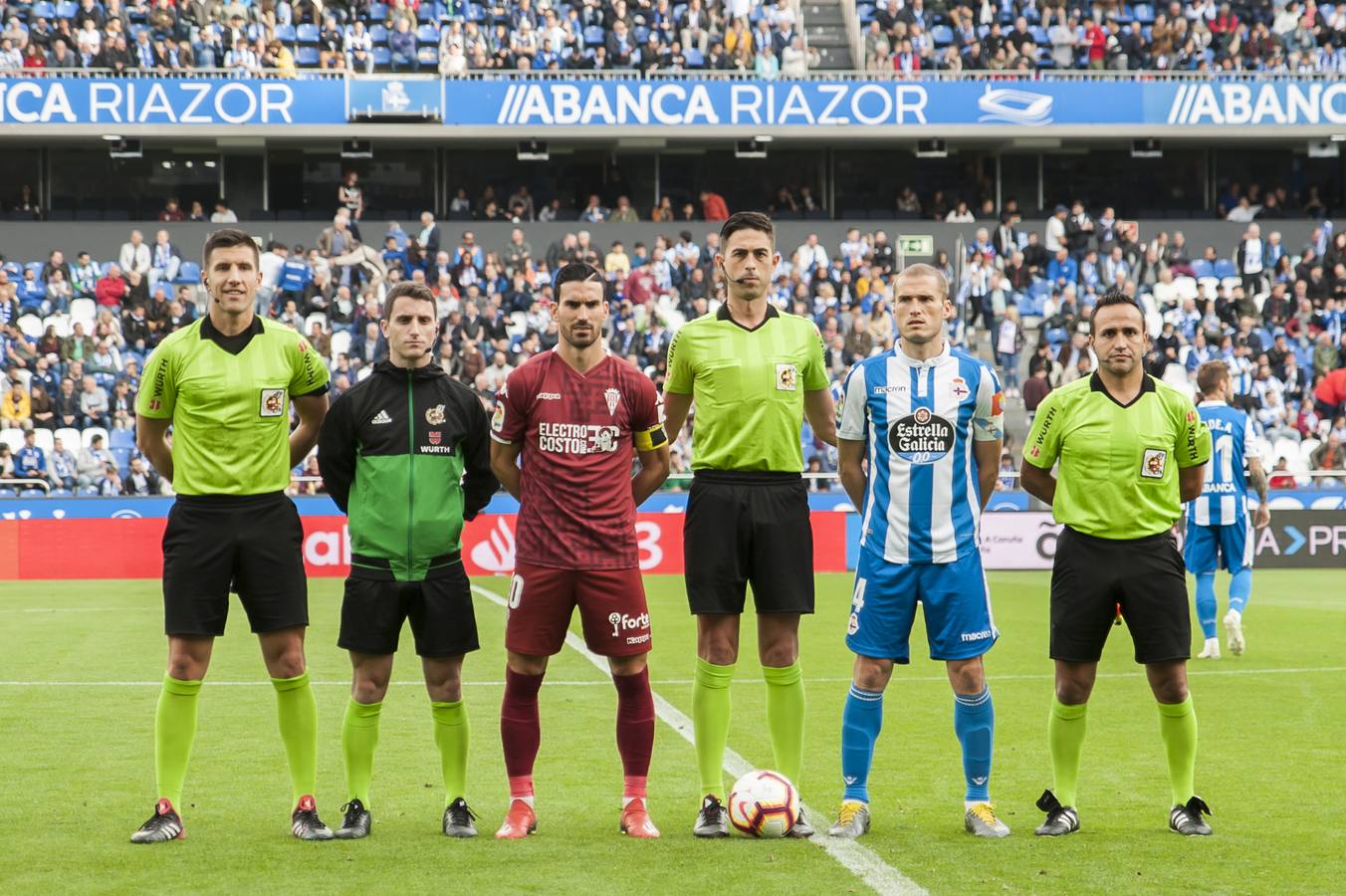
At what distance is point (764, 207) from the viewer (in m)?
33.6

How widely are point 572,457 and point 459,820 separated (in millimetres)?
1520

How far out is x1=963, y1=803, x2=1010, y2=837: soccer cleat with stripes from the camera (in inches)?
259

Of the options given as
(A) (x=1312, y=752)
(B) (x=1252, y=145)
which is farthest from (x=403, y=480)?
(B) (x=1252, y=145)

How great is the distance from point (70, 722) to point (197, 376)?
4.02 metres

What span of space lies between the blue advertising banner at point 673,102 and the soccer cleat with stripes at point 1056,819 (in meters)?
25.3

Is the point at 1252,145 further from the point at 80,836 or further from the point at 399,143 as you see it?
the point at 80,836

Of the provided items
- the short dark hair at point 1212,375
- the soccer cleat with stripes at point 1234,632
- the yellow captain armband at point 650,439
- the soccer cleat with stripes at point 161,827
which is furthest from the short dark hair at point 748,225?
the soccer cleat with stripes at point 1234,632

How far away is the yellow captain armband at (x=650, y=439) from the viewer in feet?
22.7

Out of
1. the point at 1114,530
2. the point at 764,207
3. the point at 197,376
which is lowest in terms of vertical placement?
the point at 1114,530

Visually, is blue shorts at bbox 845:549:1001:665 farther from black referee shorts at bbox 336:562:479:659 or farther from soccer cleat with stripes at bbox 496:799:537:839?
black referee shorts at bbox 336:562:479:659

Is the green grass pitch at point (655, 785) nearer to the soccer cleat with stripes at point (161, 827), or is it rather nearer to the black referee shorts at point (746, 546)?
the soccer cleat with stripes at point (161, 827)

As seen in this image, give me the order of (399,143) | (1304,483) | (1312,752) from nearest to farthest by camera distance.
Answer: (1312,752), (1304,483), (399,143)

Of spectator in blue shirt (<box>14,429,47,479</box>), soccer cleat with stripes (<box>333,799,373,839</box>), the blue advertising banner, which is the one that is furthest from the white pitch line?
the blue advertising banner

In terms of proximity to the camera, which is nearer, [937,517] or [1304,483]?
[937,517]
